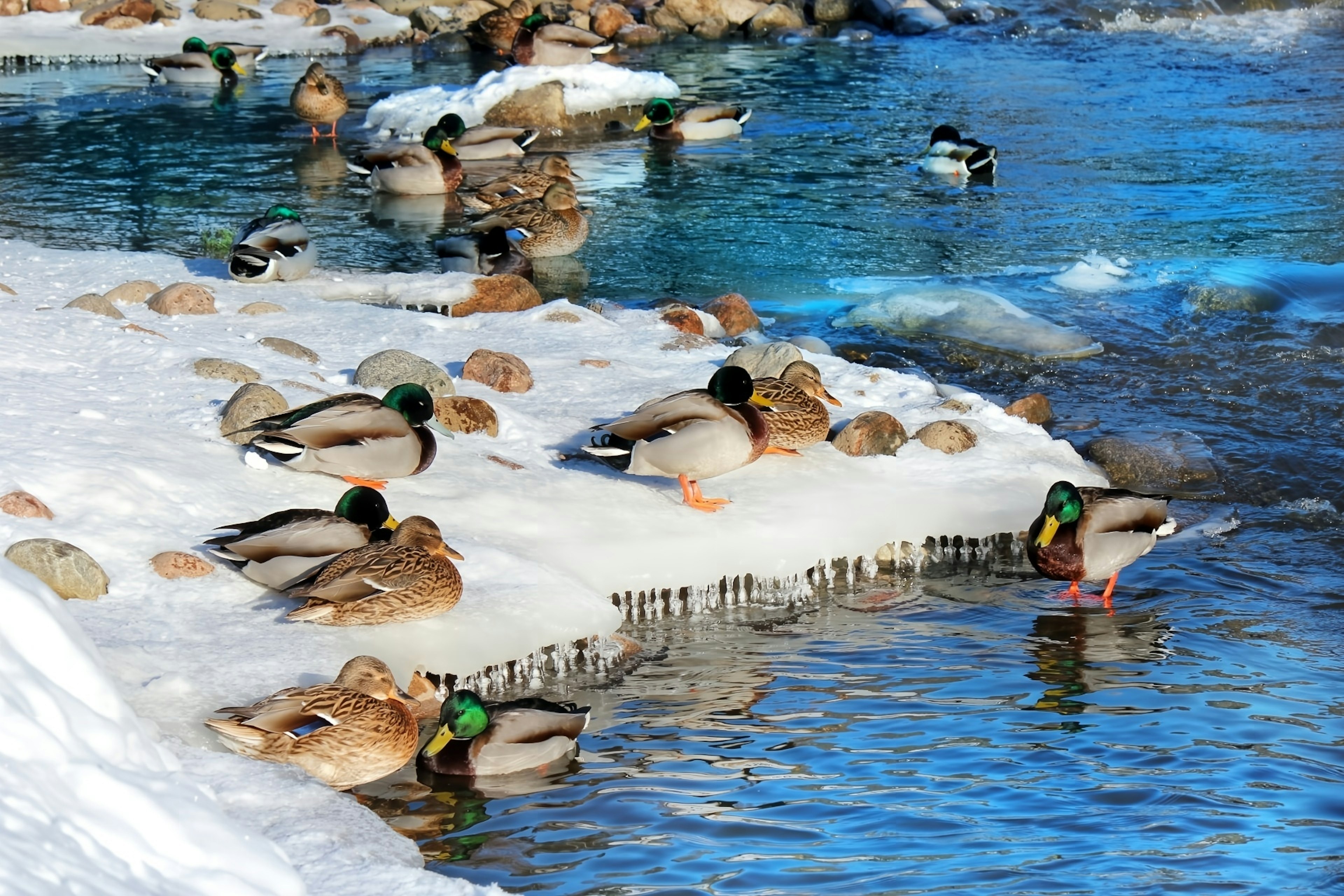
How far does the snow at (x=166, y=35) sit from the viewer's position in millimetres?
23281

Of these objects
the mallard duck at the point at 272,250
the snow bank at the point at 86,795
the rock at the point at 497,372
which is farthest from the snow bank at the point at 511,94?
the snow bank at the point at 86,795

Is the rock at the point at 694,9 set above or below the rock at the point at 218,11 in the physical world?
above

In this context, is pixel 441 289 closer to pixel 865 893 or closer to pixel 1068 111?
pixel 865 893

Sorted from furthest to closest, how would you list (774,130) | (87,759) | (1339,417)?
(774,130)
(1339,417)
(87,759)

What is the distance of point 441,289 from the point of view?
11.5 meters

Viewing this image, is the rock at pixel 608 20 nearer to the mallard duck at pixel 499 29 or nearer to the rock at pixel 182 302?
the mallard duck at pixel 499 29

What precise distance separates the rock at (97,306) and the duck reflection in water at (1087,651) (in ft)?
18.4

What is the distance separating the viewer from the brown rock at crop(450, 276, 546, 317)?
36.7ft

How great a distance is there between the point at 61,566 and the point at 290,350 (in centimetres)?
320

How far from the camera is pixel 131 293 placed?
10250mm

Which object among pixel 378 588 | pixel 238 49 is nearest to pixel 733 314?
pixel 378 588

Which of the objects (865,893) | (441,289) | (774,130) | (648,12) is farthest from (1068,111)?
(865,893)

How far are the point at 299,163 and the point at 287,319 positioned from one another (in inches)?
288

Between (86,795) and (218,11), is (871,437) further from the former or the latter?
(218,11)
